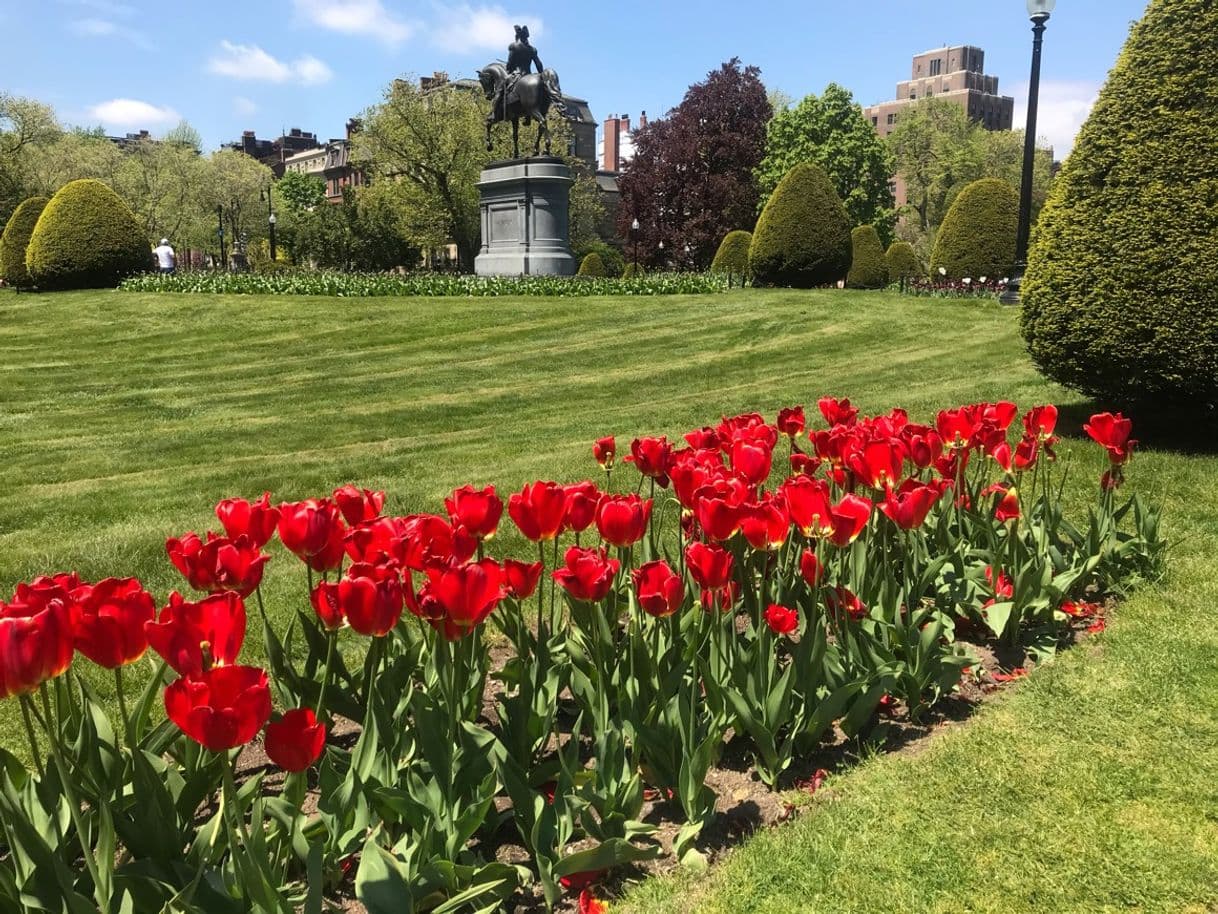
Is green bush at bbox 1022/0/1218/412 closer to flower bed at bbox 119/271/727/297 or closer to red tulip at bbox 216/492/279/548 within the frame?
red tulip at bbox 216/492/279/548

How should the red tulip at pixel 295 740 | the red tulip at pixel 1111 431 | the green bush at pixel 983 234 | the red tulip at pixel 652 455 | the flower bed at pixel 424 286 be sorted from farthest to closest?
the green bush at pixel 983 234
the flower bed at pixel 424 286
the red tulip at pixel 1111 431
the red tulip at pixel 652 455
the red tulip at pixel 295 740

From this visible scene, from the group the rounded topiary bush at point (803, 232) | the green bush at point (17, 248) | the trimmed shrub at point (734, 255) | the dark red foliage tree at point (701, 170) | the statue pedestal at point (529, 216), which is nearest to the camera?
the rounded topiary bush at point (803, 232)

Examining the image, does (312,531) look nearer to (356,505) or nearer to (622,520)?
(356,505)

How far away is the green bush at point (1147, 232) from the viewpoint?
7.12 meters

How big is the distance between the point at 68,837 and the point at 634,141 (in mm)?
51480

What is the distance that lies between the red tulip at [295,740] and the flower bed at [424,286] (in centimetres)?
2164

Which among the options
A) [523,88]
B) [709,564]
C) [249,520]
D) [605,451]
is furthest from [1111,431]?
[523,88]

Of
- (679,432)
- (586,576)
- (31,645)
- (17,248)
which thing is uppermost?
(17,248)

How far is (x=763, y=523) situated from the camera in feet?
9.09

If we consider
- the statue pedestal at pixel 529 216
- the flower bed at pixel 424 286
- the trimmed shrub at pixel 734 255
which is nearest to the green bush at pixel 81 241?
the flower bed at pixel 424 286

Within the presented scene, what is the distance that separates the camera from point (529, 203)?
26.4 m

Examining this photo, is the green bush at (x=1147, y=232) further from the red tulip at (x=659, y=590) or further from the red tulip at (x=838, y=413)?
the red tulip at (x=659, y=590)

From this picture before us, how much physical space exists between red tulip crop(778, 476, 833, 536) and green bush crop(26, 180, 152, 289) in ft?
89.2

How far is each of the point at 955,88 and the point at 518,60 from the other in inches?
5431
